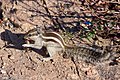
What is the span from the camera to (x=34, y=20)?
10.1m

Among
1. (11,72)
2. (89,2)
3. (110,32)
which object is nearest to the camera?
(11,72)

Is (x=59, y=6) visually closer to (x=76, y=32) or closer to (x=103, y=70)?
(x=76, y=32)

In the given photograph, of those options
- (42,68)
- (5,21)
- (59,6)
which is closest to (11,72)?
(42,68)

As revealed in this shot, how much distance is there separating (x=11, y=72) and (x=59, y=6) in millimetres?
2225

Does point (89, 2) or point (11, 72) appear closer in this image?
point (11, 72)

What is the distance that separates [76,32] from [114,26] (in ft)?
2.86

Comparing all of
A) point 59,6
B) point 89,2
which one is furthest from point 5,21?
point 89,2

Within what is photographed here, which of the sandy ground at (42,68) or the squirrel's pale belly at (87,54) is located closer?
the sandy ground at (42,68)

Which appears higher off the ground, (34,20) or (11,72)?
(34,20)

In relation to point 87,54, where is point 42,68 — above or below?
below

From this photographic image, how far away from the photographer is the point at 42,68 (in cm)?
912

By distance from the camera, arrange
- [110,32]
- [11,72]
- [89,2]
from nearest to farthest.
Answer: [11,72], [110,32], [89,2]

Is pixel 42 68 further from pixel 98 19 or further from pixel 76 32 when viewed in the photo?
pixel 98 19

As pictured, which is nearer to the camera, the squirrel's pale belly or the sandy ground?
the sandy ground
